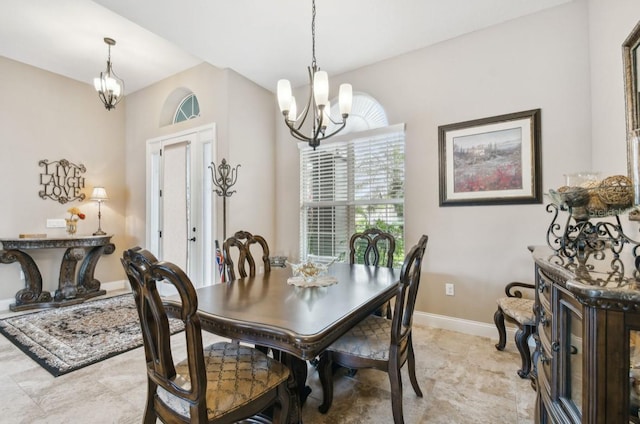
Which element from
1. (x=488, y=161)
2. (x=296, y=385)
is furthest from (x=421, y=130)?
(x=296, y=385)

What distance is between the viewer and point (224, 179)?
356cm

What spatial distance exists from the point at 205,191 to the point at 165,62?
187 cm

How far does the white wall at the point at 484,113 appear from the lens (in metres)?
2.58

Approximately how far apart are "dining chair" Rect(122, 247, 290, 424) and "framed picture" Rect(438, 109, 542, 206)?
2512mm

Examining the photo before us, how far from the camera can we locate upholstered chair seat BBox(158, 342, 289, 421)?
1.15 meters

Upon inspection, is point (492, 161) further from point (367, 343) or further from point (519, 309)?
point (367, 343)

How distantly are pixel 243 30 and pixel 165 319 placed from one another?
2.98 m

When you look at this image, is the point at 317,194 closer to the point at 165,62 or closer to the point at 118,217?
the point at 165,62

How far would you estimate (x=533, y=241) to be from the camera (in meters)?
2.70

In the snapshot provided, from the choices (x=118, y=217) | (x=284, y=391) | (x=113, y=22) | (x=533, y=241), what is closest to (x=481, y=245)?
(x=533, y=241)

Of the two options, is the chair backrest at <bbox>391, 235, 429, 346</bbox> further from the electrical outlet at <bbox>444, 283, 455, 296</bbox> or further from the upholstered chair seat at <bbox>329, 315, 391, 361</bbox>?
the electrical outlet at <bbox>444, 283, 455, 296</bbox>

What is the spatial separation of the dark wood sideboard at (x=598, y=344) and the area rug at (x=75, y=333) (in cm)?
309

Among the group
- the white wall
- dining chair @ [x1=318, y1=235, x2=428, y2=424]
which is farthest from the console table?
the white wall

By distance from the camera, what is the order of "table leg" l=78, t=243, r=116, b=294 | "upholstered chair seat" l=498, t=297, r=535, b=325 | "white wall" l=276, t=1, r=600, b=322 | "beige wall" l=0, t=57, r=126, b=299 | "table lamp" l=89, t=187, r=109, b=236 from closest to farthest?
"upholstered chair seat" l=498, t=297, r=535, b=325 → "white wall" l=276, t=1, r=600, b=322 → "beige wall" l=0, t=57, r=126, b=299 → "table leg" l=78, t=243, r=116, b=294 → "table lamp" l=89, t=187, r=109, b=236
